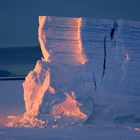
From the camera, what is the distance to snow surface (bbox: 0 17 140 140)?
1348cm

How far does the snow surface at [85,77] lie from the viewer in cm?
1348

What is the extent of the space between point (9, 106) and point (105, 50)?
5.22 meters

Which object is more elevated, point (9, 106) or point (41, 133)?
point (9, 106)

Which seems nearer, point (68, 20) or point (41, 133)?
point (41, 133)

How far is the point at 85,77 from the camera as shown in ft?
44.8

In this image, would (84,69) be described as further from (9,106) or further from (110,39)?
(9,106)

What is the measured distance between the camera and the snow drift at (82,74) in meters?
13.5

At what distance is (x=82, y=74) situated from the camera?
13664mm

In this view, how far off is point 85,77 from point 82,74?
11cm

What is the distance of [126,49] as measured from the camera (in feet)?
46.0

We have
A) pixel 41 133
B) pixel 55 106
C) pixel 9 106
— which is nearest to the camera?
pixel 41 133

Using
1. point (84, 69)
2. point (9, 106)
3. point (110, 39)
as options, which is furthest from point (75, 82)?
point (9, 106)

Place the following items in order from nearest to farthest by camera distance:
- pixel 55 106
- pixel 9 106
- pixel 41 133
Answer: pixel 41 133 → pixel 55 106 → pixel 9 106

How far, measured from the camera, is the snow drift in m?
13.5
